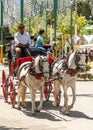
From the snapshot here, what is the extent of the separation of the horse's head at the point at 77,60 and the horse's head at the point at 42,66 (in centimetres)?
64

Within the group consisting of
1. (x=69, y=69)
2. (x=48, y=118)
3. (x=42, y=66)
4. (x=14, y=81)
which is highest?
(x=42, y=66)

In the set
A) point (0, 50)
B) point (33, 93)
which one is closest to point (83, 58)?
point (33, 93)

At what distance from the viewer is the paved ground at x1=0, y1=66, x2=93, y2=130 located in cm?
1184

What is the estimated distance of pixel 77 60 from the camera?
13.1 meters

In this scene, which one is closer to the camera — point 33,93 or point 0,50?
point 33,93

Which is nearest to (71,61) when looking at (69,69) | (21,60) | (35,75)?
(69,69)

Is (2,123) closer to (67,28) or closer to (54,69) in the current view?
(54,69)

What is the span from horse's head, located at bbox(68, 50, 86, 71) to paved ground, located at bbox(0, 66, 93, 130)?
4.04ft

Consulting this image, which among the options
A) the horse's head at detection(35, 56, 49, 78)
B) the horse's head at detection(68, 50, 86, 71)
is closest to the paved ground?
the horse's head at detection(35, 56, 49, 78)

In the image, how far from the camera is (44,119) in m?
12.9

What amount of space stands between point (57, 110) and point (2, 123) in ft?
7.78

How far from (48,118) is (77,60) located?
1581mm

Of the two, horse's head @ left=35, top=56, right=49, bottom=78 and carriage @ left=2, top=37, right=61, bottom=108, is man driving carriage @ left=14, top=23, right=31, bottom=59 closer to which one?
carriage @ left=2, top=37, right=61, bottom=108

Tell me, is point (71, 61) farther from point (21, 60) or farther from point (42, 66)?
point (21, 60)
